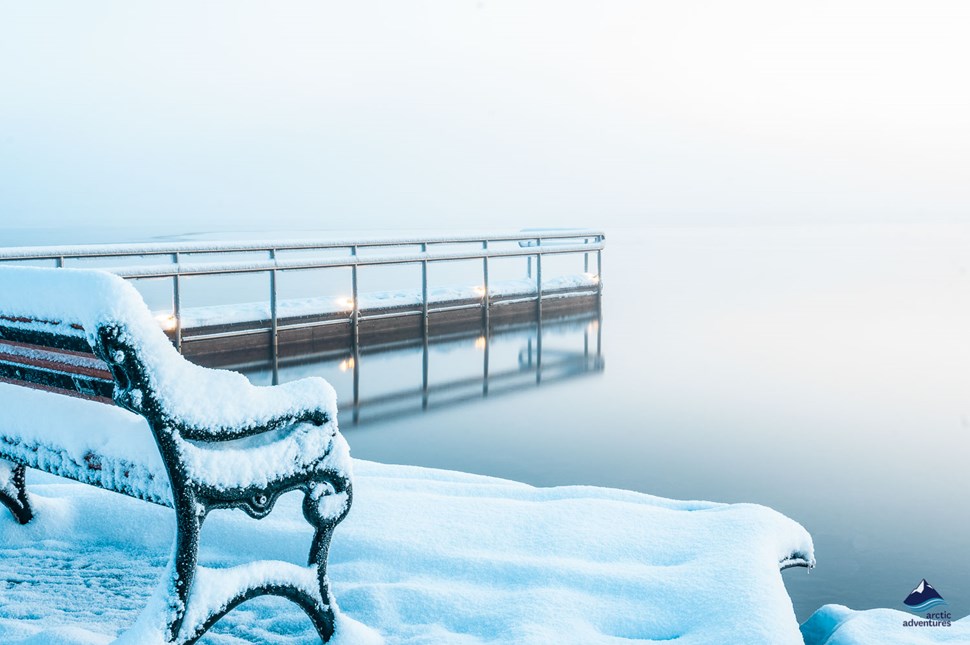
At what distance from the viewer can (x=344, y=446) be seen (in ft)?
8.05

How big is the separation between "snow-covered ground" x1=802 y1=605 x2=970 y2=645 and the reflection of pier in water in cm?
Result: 392

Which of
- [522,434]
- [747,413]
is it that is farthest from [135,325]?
[747,413]

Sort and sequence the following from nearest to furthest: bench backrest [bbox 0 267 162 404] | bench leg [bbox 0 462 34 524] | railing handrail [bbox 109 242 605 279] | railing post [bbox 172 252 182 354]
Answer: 1. bench backrest [bbox 0 267 162 404]
2. bench leg [bbox 0 462 34 524]
3. railing handrail [bbox 109 242 605 279]
4. railing post [bbox 172 252 182 354]

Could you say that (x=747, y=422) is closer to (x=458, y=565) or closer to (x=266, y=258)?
(x=458, y=565)

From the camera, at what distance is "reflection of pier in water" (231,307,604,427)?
7125mm

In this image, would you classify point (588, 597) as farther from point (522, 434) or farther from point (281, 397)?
point (522, 434)

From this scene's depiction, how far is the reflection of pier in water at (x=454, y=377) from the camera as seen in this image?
281 inches

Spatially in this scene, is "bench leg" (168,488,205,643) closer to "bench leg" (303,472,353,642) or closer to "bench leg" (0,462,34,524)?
"bench leg" (303,472,353,642)

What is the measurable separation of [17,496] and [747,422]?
4.60 m

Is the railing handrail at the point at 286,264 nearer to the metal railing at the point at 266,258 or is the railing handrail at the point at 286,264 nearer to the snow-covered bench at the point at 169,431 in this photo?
the metal railing at the point at 266,258

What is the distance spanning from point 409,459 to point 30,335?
3.15 metres

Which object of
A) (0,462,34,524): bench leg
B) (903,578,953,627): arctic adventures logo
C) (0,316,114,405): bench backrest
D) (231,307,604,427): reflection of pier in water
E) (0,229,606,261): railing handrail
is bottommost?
(231,307,604,427): reflection of pier in water

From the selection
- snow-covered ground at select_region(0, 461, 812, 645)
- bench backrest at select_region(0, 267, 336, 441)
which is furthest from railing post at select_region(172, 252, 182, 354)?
bench backrest at select_region(0, 267, 336, 441)

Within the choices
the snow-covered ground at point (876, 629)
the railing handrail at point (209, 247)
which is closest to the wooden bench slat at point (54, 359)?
the snow-covered ground at point (876, 629)
